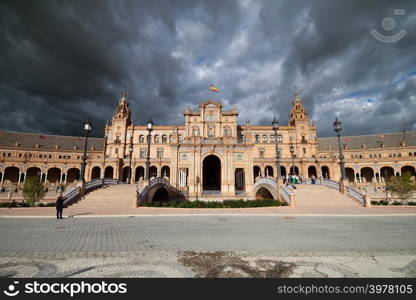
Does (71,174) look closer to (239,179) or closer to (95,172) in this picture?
(95,172)

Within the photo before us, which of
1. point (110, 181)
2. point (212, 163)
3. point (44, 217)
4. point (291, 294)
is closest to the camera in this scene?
point (291, 294)

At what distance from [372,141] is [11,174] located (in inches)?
4198

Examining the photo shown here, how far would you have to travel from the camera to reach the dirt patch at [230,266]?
3.73 metres

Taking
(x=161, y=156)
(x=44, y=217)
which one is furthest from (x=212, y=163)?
(x=44, y=217)

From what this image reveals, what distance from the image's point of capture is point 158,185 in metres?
23.8

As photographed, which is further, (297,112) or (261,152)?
(297,112)

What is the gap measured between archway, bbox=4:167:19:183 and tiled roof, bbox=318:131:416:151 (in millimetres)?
89192

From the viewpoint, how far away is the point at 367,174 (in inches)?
2117

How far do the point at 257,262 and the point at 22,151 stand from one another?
71.8 metres

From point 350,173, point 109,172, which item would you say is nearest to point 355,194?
point 350,173

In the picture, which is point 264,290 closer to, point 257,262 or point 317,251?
point 257,262

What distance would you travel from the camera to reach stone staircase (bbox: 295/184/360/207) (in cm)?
1792

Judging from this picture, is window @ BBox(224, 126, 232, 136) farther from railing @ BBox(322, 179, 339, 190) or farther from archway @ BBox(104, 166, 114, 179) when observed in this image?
archway @ BBox(104, 166, 114, 179)

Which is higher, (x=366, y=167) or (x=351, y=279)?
(x=366, y=167)
